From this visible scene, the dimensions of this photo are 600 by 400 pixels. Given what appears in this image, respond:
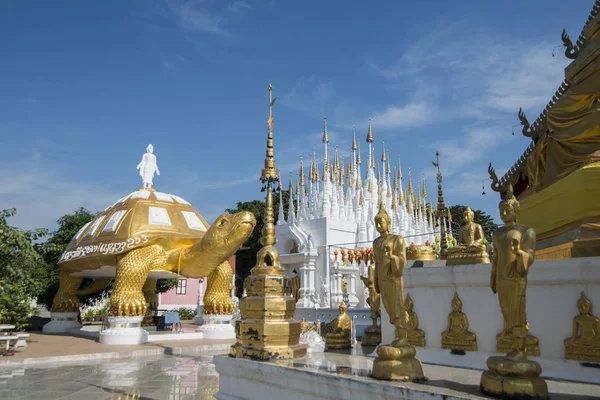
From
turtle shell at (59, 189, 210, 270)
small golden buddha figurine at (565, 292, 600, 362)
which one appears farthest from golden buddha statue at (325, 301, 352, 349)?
turtle shell at (59, 189, 210, 270)

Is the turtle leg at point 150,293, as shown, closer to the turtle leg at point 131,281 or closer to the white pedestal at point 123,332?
the turtle leg at point 131,281

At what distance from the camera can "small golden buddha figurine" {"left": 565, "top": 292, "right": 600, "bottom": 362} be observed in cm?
434

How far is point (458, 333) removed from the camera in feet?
17.7

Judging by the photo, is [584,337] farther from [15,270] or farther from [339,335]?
[15,270]

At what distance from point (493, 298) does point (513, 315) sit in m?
1.84

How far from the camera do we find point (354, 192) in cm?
3653

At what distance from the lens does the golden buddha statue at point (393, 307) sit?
12.8ft

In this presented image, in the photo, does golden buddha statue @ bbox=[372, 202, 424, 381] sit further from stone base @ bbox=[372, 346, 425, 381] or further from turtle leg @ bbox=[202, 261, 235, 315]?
turtle leg @ bbox=[202, 261, 235, 315]

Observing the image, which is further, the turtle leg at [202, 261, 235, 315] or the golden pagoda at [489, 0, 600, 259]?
the turtle leg at [202, 261, 235, 315]

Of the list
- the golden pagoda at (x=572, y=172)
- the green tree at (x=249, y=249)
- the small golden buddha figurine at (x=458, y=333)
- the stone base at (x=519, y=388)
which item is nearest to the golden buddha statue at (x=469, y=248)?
the small golden buddha figurine at (x=458, y=333)

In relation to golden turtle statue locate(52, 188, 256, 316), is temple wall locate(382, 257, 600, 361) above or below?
below

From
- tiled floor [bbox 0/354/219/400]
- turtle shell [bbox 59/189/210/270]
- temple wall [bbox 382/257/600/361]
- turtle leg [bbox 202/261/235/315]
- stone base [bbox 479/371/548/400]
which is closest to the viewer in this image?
stone base [bbox 479/371/548/400]

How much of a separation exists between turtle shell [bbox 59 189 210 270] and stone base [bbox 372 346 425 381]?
1390 cm

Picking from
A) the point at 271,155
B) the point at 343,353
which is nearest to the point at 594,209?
the point at 343,353
